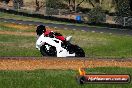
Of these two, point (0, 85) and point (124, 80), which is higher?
point (124, 80)

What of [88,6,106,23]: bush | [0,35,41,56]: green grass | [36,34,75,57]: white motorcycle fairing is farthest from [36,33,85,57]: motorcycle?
[88,6,106,23]: bush

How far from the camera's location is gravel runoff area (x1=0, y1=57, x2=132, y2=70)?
56.1 ft

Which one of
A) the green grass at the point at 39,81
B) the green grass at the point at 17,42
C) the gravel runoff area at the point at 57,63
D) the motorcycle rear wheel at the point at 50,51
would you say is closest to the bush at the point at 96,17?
the green grass at the point at 17,42

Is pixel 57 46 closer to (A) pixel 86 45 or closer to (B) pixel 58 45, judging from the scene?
(B) pixel 58 45

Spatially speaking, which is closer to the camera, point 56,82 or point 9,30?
point 56,82

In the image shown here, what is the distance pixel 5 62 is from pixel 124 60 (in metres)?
6.03

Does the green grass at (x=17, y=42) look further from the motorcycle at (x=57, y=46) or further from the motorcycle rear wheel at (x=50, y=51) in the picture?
the motorcycle at (x=57, y=46)

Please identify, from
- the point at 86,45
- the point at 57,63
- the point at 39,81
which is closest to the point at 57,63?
the point at 57,63

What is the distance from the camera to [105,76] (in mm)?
7238

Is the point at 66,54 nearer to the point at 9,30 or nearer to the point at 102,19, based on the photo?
the point at 9,30

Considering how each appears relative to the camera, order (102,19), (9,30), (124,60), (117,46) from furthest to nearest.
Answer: (102,19) → (9,30) → (117,46) → (124,60)

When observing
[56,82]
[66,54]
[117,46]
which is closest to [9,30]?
[117,46]

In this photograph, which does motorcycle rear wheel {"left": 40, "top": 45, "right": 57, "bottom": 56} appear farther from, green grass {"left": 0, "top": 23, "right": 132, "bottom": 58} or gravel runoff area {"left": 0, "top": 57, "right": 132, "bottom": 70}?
green grass {"left": 0, "top": 23, "right": 132, "bottom": 58}

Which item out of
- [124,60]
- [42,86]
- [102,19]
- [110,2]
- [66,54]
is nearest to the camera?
[42,86]
